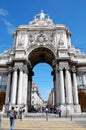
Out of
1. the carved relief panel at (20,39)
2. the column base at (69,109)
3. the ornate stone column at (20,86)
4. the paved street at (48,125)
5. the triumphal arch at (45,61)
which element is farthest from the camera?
the carved relief panel at (20,39)

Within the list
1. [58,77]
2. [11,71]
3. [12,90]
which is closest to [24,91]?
[12,90]

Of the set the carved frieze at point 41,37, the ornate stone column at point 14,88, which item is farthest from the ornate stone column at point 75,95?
the ornate stone column at point 14,88

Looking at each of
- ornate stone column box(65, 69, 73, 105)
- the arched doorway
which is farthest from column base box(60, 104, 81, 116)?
the arched doorway

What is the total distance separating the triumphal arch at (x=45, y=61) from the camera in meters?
29.5

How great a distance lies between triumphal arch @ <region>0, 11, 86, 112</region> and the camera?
29547mm

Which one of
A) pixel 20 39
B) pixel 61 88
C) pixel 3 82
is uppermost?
pixel 20 39

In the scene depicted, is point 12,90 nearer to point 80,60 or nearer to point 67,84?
point 67,84

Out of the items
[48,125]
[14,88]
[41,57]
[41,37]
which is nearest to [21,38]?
[41,37]

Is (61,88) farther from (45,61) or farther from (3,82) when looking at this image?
(3,82)

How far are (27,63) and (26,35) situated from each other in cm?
781

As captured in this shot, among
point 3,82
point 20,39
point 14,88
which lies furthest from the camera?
point 20,39

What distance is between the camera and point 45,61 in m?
40.5

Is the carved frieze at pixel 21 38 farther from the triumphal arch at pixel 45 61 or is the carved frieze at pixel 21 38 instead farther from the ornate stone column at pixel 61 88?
the ornate stone column at pixel 61 88

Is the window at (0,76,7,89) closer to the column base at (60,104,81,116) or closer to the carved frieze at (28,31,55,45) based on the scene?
the carved frieze at (28,31,55,45)
